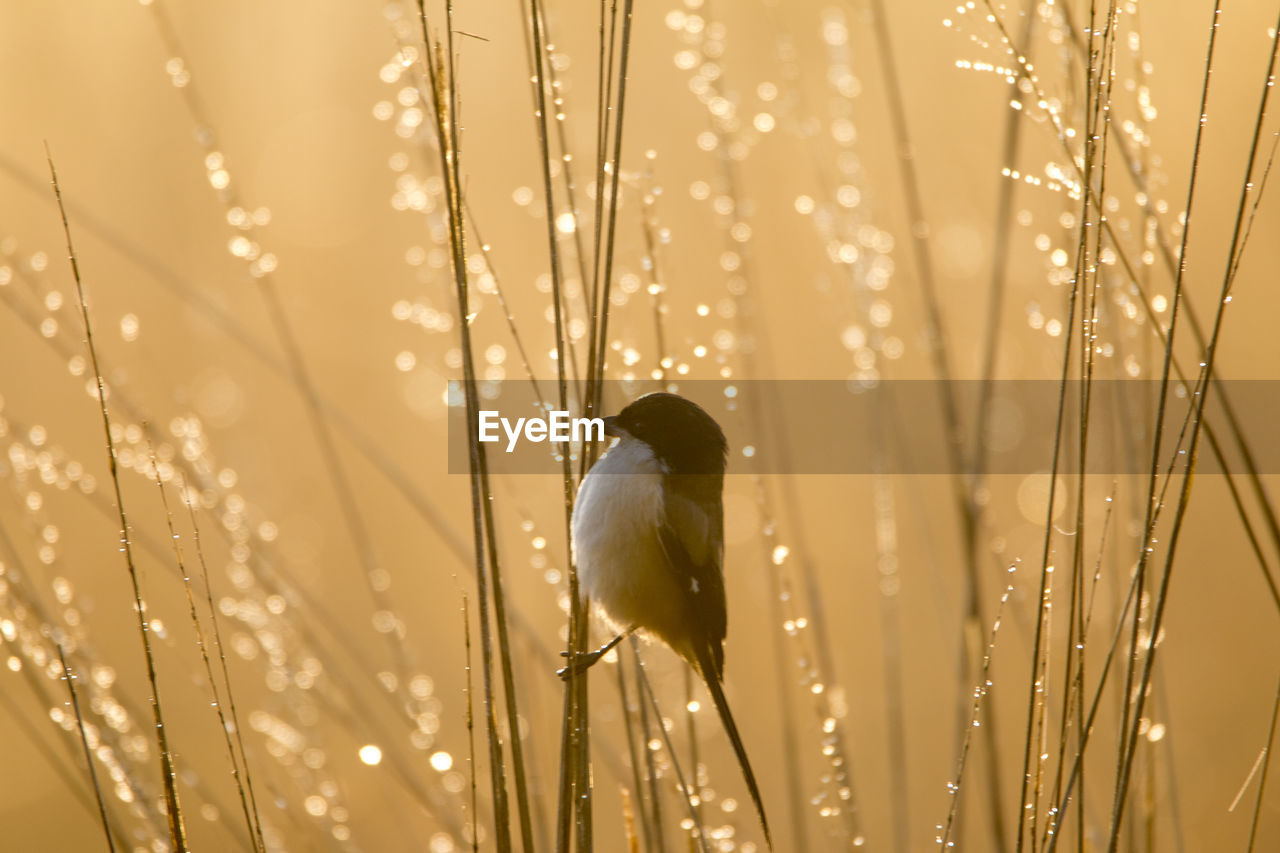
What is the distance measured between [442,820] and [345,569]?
2.34m

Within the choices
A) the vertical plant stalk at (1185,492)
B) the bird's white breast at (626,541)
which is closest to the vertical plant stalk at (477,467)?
the bird's white breast at (626,541)

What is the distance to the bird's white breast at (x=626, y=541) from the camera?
1.46 m

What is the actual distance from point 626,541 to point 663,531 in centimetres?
6

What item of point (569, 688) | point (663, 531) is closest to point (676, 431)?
point (663, 531)

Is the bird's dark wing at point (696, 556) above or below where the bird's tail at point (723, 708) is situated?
above

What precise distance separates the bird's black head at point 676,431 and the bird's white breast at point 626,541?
0.12 feet

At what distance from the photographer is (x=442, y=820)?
4.93 ft

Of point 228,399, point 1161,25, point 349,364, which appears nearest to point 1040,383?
point 1161,25

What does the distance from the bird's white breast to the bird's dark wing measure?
0.06 feet

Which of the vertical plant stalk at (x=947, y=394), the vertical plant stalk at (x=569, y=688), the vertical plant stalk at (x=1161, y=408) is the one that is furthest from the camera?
the vertical plant stalk at (x=947, y=394)

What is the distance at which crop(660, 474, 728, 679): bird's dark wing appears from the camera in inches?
58.2

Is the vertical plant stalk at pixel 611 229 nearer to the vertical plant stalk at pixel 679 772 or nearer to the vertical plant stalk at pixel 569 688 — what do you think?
the vertical plant stalk at pixel 569 688

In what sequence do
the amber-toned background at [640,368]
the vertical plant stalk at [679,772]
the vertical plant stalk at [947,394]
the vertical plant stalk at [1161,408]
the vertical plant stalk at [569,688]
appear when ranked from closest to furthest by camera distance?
the vertical plant stalk at [1161,408], the vertical plant stalk at [569,688], the vertical plant stalk at [679,772], the vertical plant stalk at [947,394], the amber-toned background at [640,368]

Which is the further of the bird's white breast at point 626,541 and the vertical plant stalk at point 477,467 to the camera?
the bird's white breast at point 626,541
